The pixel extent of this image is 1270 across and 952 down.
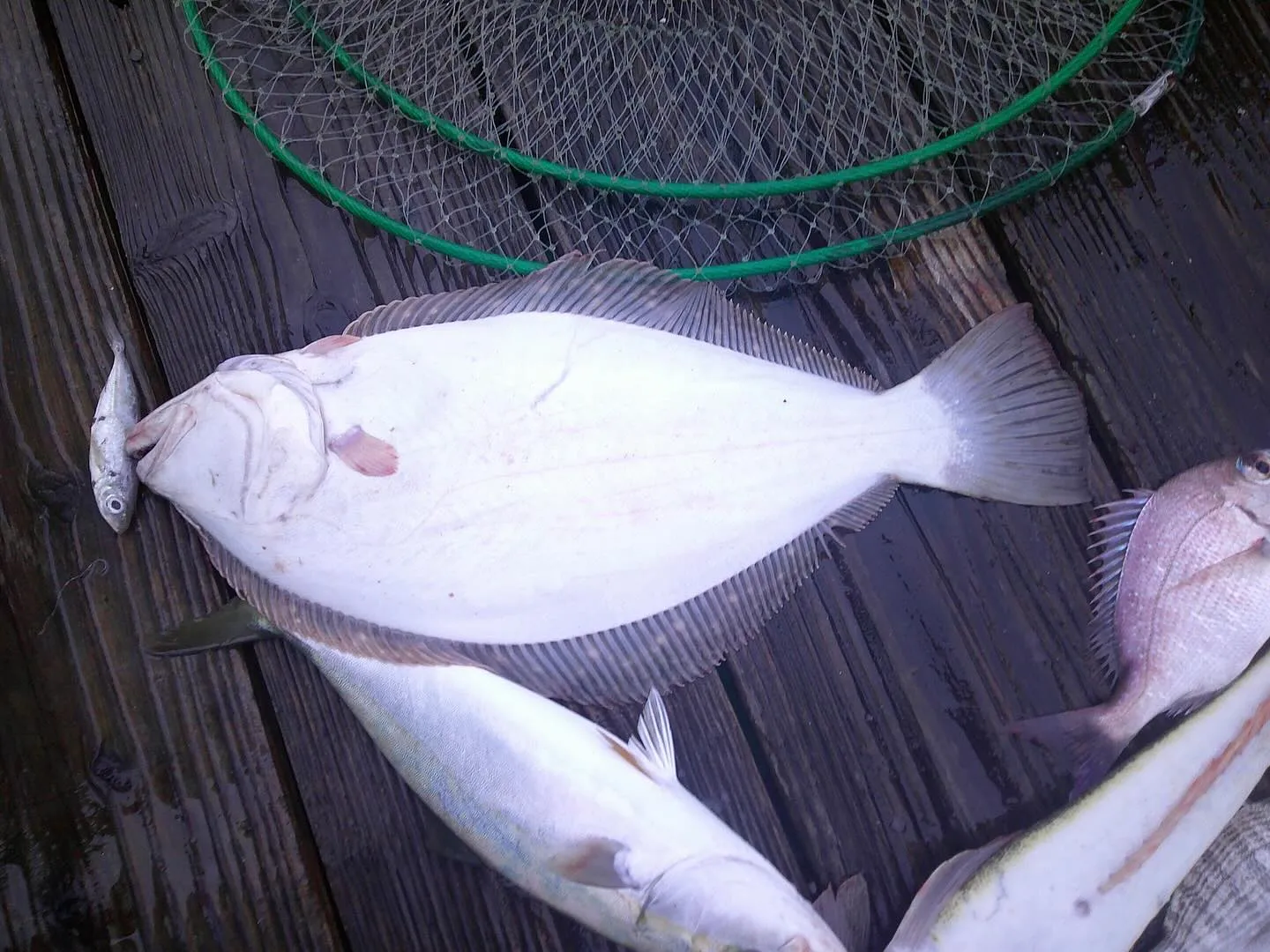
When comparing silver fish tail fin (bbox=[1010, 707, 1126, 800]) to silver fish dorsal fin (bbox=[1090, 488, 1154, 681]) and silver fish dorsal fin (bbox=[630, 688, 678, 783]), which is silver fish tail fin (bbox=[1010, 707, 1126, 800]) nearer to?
silver fish dorsal fin (bbox=[1090, 488, 1154, 681])

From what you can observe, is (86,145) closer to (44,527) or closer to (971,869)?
(44,527)

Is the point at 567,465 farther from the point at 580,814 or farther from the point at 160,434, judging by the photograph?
the point at 160,434

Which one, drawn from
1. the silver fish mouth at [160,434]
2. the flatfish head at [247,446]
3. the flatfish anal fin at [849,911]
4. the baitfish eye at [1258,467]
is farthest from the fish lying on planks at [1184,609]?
the silver fish mouth at [160,434]

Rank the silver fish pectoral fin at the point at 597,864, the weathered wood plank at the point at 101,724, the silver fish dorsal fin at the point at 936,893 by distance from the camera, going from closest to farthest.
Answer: the silver fish pectoral fin at the point at 597,864 < the silver fish dorsal fin at the point at 936,893 < the weathered wood plank at the point at 101,724

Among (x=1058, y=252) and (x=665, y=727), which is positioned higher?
(x=1058, y=252)

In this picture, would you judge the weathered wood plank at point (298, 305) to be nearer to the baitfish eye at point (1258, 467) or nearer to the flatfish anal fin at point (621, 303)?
the flatfish anal fin at point (621, 303)

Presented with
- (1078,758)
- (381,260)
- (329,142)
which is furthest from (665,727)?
(329,142)
